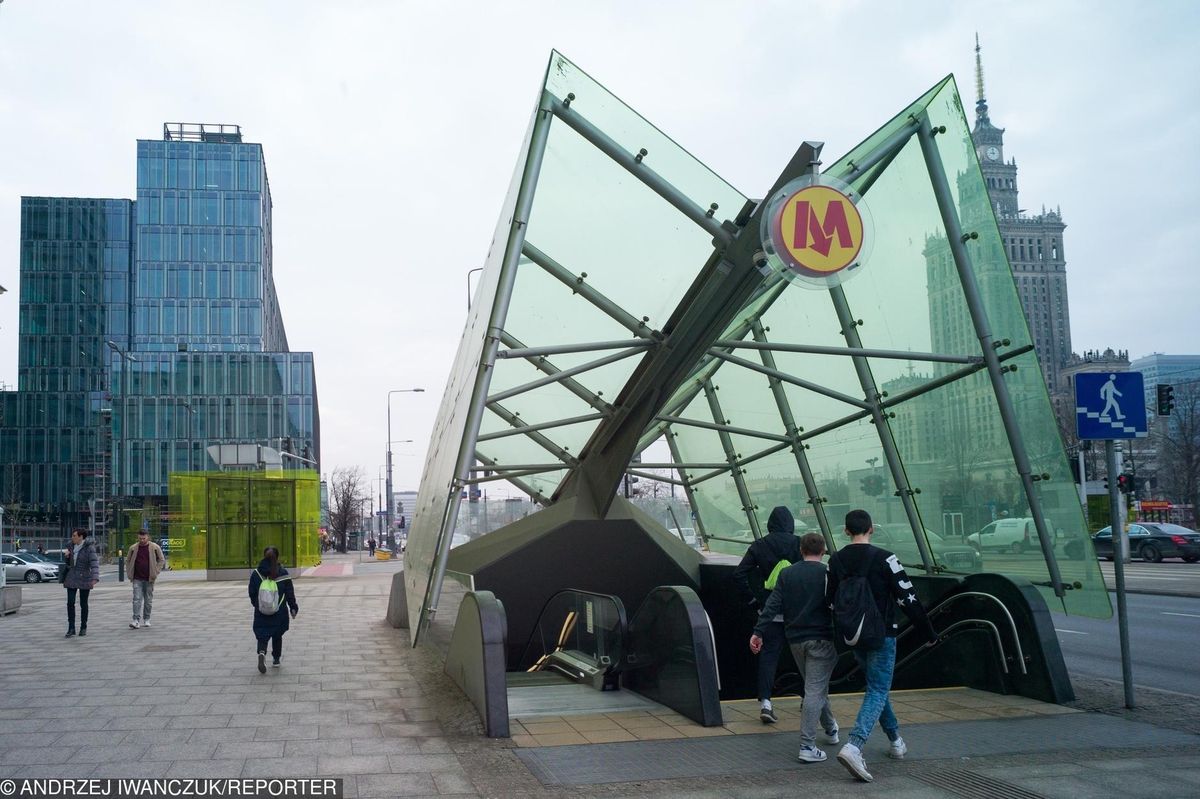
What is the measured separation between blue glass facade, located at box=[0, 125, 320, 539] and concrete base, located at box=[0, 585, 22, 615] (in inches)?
1887

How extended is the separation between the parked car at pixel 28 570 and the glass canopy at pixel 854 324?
111 ft

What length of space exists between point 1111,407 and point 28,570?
42.7 meters

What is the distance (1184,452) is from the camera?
49406 millimetres

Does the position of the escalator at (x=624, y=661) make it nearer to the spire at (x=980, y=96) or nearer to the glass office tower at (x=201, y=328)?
the glass office tower at (x=201, y=328)

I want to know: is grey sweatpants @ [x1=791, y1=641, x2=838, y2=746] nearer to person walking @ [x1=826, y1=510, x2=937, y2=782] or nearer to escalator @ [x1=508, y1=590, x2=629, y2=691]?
person walking @ [x1=826, y1=510, x2=937, y2=782]

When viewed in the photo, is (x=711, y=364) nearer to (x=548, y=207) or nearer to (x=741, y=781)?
(x=548, y=207)

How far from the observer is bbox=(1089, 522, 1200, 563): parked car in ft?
114

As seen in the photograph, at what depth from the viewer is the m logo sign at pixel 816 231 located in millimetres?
9250

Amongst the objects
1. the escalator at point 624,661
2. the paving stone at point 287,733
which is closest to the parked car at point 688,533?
the escalator at point 624,661

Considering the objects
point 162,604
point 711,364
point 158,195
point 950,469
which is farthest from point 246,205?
point 950,469

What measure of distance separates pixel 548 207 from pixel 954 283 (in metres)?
4.50

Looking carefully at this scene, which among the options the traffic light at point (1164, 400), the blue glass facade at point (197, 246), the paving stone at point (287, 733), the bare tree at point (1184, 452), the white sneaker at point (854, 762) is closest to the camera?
the white sneaker at point (854, 762)

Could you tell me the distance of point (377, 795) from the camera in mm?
6078

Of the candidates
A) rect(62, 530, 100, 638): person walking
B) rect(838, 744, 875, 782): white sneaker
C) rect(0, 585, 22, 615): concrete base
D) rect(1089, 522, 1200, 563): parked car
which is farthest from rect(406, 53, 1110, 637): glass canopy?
rect(1089, 522, 1200, 563): parked car
